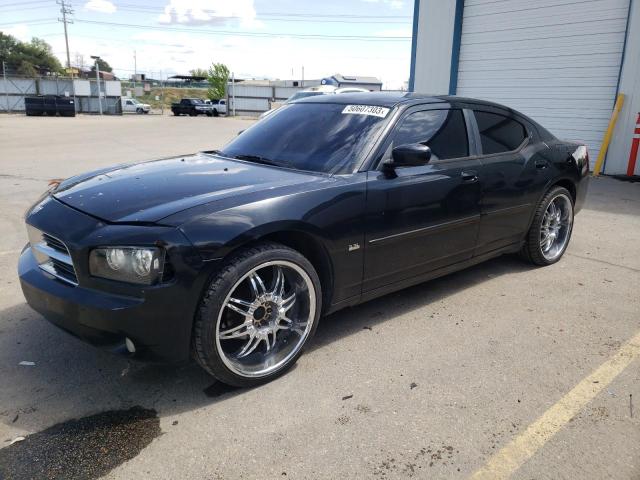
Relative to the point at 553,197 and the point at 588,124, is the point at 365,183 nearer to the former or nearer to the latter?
the point at 553,197

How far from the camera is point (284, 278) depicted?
9.95 feet

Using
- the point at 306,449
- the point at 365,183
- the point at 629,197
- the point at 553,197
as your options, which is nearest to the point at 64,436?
the point at 306,449

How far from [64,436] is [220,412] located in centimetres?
72

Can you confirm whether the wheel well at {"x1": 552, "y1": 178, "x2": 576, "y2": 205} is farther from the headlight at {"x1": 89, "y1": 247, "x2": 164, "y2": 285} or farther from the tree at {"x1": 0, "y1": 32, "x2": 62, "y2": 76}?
the tree at {"x1": 0, "y1": 32, "x2": 62, "y2": 76}

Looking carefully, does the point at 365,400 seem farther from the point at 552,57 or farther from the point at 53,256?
the point at 552,57

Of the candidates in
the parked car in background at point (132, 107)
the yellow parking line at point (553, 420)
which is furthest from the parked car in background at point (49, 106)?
the yellow parking line at point (553, 420)

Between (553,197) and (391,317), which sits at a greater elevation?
(553,197)

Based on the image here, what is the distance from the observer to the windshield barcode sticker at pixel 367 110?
141 inches

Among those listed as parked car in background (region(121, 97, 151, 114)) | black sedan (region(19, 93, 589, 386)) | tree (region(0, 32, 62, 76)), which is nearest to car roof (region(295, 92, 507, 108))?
black sedan (region(19, 93, 589, 386))

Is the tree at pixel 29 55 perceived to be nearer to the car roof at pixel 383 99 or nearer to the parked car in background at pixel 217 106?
the parked car in background at pixel 217 106

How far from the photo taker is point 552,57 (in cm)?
1184

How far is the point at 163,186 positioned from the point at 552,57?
11.5 m

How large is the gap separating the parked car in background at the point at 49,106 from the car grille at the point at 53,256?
36335 mm

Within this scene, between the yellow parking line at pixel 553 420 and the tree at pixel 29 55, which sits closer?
the yellow parking line at pixel 553 420
